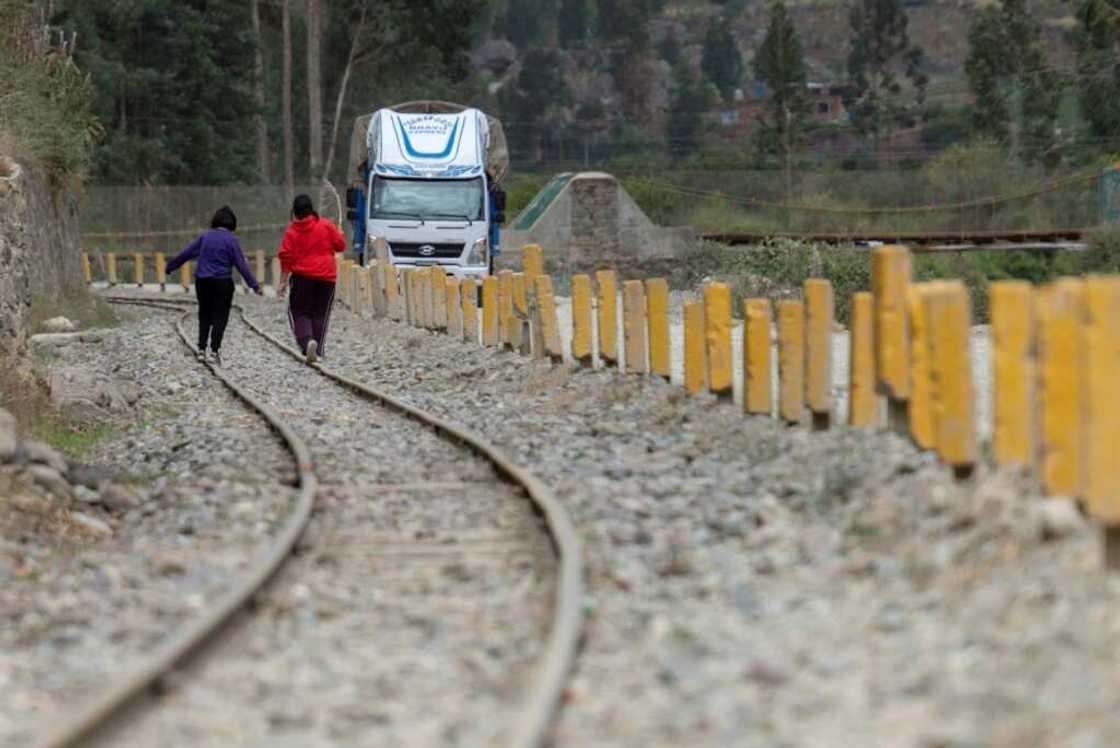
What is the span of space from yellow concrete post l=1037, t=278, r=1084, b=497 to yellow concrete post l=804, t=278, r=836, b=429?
4.13 metres

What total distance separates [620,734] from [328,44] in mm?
69321

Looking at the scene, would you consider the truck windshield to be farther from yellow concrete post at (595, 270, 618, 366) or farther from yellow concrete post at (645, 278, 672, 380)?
yellow concrete post at (645, 278, 672, 380)

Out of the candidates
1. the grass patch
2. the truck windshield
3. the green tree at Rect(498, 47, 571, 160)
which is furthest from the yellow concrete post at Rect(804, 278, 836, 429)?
the green tree at Rect(498, 47, 571, 160)

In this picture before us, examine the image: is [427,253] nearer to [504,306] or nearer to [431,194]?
[431,194]

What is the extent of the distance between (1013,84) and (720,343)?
82.1 meters

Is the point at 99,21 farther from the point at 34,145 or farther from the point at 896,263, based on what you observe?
the point at 896,263

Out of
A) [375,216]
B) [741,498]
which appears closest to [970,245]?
[375,216]

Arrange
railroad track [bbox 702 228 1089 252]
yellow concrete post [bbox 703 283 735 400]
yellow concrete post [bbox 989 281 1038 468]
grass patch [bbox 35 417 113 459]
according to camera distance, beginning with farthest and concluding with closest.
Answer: railroad track [bbox 702 228 1089 252] < grass patch [bbox 35 417 113 459] < yellow concrete post [bbox 703 283 735 400] < yellow concrete post [bbox 989 281 1038 468]

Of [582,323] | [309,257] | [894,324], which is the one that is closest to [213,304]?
[309,257]

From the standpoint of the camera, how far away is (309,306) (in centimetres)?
2291

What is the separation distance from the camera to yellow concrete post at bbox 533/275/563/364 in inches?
804

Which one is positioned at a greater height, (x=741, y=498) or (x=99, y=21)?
(x=99, y=21)

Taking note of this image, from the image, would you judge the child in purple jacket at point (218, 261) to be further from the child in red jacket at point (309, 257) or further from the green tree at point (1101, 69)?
the green tree at point (1101, 69)

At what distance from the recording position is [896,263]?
Result: 11242 millimetres
